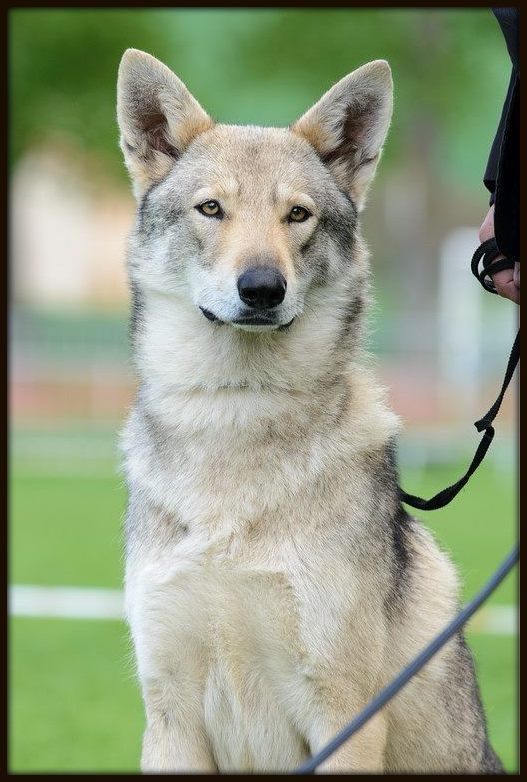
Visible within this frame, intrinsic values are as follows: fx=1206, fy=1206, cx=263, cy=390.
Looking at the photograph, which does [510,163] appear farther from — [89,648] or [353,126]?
[89,648]

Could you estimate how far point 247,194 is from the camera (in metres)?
3.60

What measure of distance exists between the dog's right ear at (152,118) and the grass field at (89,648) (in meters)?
1.54

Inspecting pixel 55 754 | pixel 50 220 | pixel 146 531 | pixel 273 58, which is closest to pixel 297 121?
pixel 146 531

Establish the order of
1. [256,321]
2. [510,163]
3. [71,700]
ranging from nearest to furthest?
[510,163] → [256,321] → [71,700]

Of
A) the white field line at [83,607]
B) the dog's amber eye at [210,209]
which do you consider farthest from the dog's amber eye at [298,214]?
the white field line at [83,607]

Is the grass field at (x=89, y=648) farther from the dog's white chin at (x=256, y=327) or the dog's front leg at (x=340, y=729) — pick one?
the dog's white chin at (x=256, y=327)

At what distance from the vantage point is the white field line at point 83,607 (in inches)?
Result: 314

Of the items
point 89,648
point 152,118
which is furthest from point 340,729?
point 89,648

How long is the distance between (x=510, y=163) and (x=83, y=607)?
5.83 m

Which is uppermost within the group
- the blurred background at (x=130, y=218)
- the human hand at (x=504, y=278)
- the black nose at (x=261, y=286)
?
the human hand at (x=504, y=278)

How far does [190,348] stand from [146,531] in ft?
1.93

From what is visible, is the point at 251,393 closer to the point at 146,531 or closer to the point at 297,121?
the point at 146,531

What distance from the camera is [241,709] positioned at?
347 cm

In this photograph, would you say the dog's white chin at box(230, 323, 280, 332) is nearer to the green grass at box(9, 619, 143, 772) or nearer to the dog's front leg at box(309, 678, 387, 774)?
the dog's front leg at box(309, 678, 387, 774)
